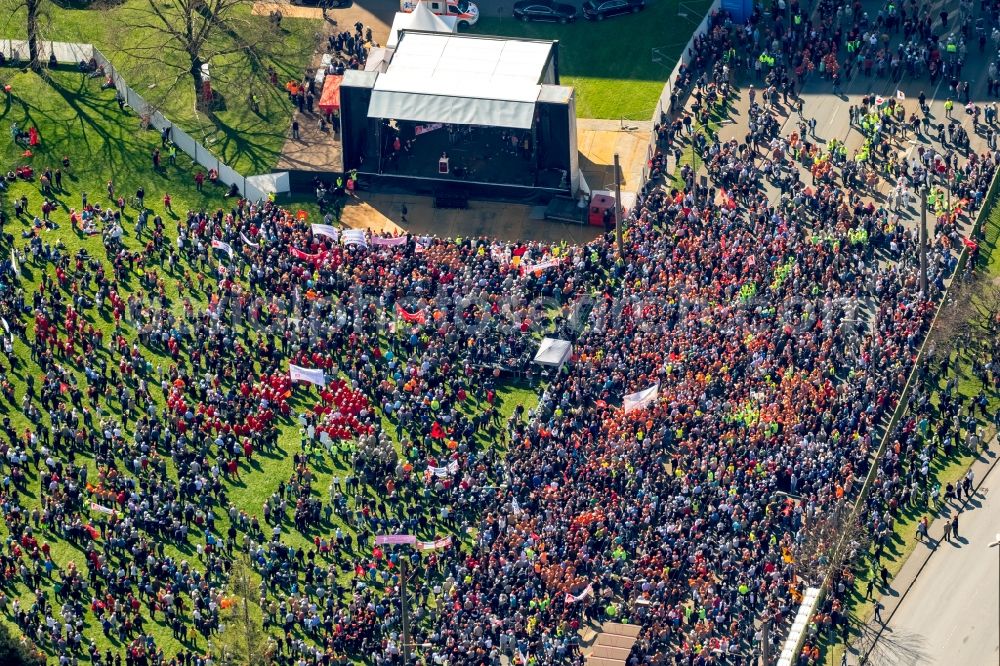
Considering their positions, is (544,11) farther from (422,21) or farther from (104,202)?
(104,202)

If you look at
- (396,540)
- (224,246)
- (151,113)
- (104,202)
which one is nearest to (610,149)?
(224,246)

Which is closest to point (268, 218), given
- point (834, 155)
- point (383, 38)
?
point (383, 38)

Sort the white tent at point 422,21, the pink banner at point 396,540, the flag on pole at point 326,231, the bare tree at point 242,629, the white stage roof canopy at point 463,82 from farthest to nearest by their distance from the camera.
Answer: the white tent at point 422,21 < the white stage roof canopy at point 463,82 < the flag on pole at point 326,231 < the pink banner at point 396,540 < the bare tree at point 242,629

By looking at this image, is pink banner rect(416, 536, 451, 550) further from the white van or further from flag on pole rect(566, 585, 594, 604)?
the white van

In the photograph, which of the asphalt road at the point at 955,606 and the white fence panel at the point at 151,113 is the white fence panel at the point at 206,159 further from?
the asphalt road at the point at 955,606

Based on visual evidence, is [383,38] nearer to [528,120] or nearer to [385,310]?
[528,120]

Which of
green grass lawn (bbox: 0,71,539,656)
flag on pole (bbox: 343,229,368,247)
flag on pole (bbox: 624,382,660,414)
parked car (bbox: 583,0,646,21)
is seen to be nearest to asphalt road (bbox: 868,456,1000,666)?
flag on pole (bbox: 624,382,660,414)

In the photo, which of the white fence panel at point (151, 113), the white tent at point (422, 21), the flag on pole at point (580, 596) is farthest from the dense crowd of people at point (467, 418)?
the white tent at point (422, 21)
